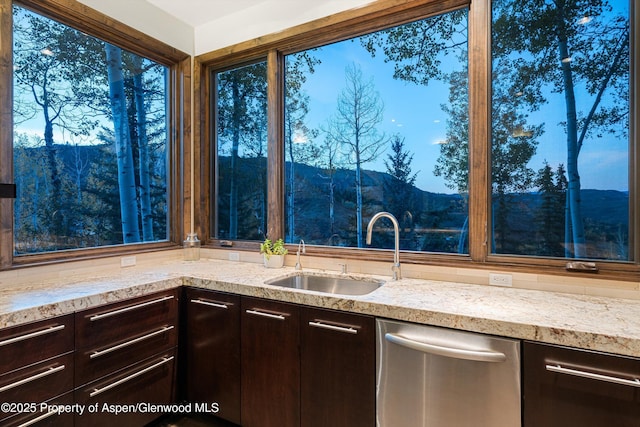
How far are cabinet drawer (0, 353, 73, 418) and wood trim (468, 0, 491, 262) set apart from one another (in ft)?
7.45

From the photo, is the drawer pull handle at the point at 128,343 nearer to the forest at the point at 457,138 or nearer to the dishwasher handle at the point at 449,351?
the forest at the point at 457,138

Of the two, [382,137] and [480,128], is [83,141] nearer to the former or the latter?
[382,137]

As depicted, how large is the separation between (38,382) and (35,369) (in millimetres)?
66

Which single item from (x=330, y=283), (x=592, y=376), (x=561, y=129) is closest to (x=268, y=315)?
(x=330, y=283)

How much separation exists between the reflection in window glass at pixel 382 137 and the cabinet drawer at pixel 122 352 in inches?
44.2

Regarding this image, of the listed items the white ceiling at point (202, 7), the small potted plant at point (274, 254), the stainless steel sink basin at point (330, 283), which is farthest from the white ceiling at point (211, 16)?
the stainless steel sink basin at point (330, 283)

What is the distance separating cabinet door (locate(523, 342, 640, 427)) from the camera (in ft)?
3.77

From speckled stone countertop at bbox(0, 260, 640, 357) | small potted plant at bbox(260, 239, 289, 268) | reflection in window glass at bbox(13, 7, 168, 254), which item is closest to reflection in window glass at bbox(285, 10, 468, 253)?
small potted plant at bbox(260, 239, 289, 268)

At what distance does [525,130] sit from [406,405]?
1.63 m

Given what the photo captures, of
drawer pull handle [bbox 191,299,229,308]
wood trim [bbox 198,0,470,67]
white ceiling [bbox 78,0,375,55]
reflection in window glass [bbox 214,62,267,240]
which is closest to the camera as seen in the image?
drawer pull handle [bbox 191,299,229,308]

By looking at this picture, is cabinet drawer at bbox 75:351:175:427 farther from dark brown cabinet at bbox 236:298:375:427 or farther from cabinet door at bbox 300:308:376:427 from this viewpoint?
cabinet door at bbox 300:308:376:427

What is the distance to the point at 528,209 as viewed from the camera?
191 cm

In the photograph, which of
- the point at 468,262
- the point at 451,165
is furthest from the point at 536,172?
the point at 468,262

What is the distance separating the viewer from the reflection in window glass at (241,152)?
112 inches
